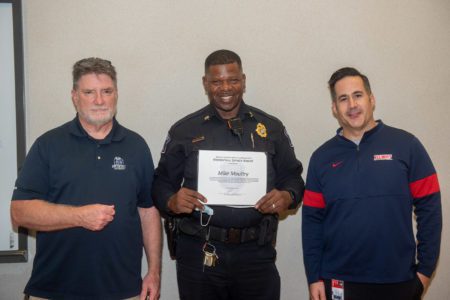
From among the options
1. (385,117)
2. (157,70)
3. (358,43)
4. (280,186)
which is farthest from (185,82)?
(385,117)

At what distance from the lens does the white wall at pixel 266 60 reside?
288cm

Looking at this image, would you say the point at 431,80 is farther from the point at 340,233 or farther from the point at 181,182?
the point at 181,182

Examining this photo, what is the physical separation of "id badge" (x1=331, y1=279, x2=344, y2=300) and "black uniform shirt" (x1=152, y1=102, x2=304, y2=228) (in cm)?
51

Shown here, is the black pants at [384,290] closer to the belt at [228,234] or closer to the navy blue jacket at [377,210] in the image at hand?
the navy blue jacket at [377,210]

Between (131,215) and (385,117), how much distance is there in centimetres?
209

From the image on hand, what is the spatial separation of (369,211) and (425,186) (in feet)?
1.23

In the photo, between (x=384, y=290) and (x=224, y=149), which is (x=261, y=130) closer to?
(x=224, y=149)

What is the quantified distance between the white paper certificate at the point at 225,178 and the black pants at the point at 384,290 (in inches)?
29.6

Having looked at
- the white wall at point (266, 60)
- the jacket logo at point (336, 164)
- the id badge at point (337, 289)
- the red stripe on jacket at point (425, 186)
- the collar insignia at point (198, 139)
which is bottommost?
the id badge at point (337, 289)

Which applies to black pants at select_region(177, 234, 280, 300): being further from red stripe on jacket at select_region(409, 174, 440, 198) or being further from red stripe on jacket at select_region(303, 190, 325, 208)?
red stripe on jacket at select_region(409, 174, 440, 198)

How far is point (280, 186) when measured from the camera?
104 inches

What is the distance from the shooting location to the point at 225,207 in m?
2.43

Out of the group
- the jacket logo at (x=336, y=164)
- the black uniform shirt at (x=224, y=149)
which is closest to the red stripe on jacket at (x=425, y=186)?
the jacket logo at (x=336, y=164)

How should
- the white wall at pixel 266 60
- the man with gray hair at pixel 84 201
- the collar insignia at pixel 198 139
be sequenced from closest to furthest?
1. the man with gray hair at pixel 84 201
2. the collar insignia at pixel 198 139
3. the white wall at pixel 266 60
